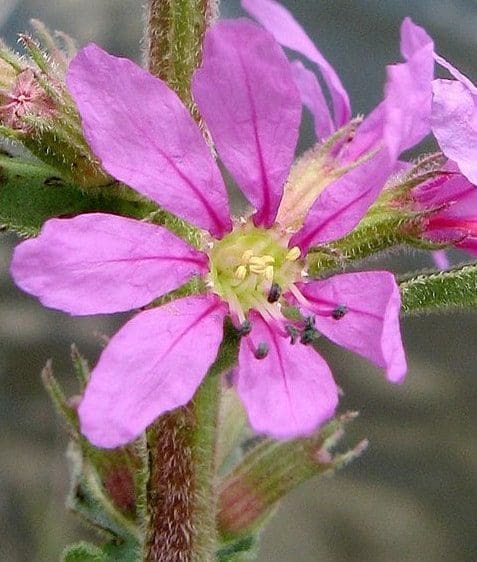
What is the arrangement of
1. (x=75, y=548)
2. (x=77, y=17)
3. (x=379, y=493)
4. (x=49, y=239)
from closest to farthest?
(x=49, y=239)
(x=75, y=548)
(x=379, y=493)
(x=77, y=17)

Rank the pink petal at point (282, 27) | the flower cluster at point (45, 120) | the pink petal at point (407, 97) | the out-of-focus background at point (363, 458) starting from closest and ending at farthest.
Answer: the pink petal at point (407, 97)
the flower cluster at point (45, 120)
the pink petal at point (282, 27)
the out-of-focus background at point (363, 458)

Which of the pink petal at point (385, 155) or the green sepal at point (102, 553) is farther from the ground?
the pink petal at point (385, 155)

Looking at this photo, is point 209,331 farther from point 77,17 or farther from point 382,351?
point 77,17

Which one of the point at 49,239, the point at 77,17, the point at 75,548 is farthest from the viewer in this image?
the point at 77,17

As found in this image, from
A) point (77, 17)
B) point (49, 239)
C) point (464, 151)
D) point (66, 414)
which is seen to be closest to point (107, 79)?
point (49, 239)

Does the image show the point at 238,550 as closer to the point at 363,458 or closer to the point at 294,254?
the point at 294,254

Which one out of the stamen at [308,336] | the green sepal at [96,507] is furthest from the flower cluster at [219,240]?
the green sepal at [96,507]

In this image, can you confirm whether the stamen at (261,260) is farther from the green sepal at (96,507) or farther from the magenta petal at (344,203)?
the green sepal at (96,507)
